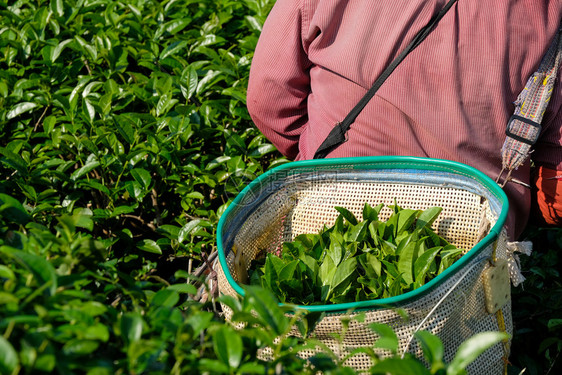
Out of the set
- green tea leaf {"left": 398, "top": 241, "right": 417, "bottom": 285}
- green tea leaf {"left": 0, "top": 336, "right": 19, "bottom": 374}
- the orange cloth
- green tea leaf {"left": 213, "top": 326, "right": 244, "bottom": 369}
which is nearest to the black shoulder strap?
green tea leaf {"left": 398, "top": 241, "right": 417, "bottom": 285}

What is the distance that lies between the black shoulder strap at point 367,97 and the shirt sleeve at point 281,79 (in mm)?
209

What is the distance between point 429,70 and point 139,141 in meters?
1.01

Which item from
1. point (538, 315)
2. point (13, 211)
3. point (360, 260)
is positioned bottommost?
point (538, 315)

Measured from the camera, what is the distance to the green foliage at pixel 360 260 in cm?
152

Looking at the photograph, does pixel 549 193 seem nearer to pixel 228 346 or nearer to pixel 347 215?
pixel 347 215

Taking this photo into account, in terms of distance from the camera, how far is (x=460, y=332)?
145 cm

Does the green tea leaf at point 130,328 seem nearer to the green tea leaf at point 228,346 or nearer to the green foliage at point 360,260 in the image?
the green tea leaf at point 228,346

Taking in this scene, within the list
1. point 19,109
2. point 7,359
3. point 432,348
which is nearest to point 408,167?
point 432,348

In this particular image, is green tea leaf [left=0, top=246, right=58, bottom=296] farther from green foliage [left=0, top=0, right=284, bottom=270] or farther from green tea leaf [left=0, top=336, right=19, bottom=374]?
green foliage [left=0, top=0, right=284, bottom=270]

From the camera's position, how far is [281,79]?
203cm

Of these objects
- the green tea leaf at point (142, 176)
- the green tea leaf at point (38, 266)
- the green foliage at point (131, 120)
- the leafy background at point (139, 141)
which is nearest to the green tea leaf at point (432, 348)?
the leafy background at point (139, 141)

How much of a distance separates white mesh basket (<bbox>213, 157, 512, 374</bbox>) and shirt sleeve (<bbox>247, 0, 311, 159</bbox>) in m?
0.36

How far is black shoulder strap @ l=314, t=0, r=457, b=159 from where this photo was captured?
1742 mm

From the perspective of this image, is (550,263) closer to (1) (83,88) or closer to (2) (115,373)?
(1) (83,88)
